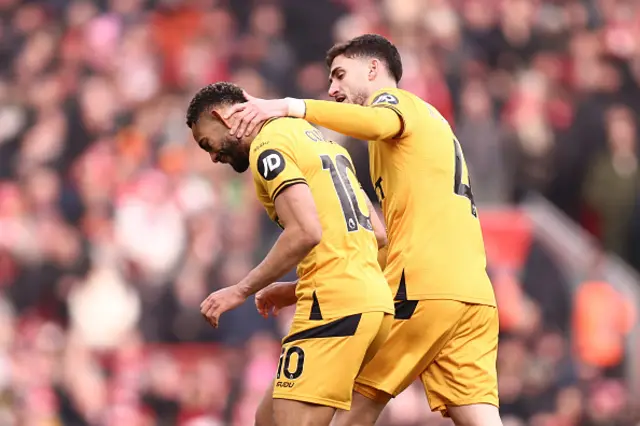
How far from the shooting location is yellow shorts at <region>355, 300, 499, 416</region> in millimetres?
7223

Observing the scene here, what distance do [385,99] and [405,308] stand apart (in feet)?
3.66

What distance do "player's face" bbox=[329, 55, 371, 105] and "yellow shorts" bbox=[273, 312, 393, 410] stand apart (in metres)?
1.37

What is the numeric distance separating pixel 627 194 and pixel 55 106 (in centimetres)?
643

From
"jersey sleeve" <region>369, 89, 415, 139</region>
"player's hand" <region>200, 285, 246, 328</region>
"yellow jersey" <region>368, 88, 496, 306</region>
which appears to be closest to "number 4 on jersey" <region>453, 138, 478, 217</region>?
"yellow jersey" <region>368, 88, 496, 306</region>

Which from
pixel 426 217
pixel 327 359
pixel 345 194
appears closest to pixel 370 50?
pixel 426 217

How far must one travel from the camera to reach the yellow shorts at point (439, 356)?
23.7ft

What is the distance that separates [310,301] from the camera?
6668 millimetres

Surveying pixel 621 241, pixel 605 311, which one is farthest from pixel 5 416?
pixel 621 241

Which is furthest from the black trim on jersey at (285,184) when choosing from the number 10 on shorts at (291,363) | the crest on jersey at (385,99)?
the crest on jersey at (385,99)

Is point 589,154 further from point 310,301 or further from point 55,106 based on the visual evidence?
point 310,301

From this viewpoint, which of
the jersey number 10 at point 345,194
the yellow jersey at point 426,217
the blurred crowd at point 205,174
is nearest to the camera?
the jersey number 10 at point 345,194

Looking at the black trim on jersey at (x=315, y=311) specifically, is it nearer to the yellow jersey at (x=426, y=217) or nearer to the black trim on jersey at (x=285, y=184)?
the black trim on jersey at (x=285, y=184)

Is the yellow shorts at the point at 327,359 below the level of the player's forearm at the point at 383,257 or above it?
below

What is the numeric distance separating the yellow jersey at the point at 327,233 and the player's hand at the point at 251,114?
49mm
